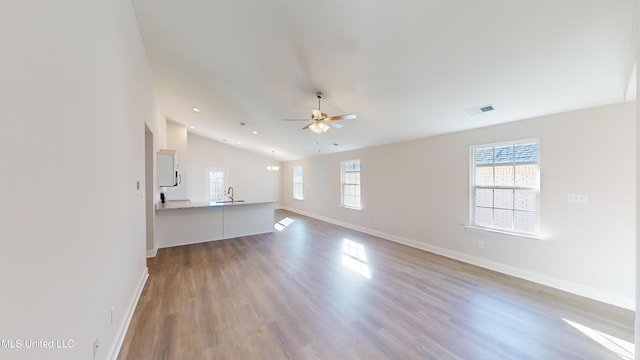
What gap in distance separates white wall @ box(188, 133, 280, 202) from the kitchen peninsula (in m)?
3.60

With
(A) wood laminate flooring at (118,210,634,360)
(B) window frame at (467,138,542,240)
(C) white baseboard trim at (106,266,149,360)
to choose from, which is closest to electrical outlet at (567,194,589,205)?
(B) window frame at (467,138,542,240)

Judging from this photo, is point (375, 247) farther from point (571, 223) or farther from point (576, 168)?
point (576, 168)

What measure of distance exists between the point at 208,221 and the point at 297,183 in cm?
483

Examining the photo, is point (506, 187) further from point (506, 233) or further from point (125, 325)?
point (125, 325)

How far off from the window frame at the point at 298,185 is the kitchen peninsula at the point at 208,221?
3.34 meters

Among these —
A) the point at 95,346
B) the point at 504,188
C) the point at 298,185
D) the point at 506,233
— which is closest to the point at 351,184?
the point at 298,185

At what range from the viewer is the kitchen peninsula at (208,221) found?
4848mm

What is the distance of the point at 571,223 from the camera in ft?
10.0

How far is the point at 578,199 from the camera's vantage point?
9.85 feet

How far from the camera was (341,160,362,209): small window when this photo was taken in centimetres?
668

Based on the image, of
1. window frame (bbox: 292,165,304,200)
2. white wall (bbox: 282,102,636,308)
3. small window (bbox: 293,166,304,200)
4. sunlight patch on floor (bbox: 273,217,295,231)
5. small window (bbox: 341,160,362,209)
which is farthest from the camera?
small window (bbox: 293,166,304,200)

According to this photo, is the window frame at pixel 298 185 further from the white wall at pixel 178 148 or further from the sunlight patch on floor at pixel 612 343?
the sunlight patch on floor at pixel 612 343

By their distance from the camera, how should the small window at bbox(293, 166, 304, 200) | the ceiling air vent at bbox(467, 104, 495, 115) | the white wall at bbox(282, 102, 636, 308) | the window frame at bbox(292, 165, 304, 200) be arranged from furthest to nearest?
the small window at bbox(293, 166, 304, 200) < the window frame at bbox(292, 165, 304, 200) < the ceiling air vent at bbox(467, 104, 495, 115) < the white wall at bbox(282, 102, 636, 308)

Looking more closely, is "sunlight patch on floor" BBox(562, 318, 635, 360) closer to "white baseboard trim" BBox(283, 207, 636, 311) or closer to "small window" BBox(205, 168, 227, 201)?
"white baseboard trim" BBox(283, 207, 636, 311)
